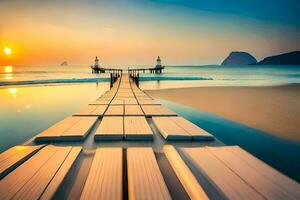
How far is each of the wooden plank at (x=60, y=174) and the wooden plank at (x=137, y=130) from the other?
2.95 feet

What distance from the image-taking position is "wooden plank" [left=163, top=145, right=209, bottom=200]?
5.65ft

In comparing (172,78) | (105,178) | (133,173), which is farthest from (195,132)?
(172,78)

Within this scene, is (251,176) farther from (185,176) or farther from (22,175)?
(22,175)

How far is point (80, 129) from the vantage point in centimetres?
354

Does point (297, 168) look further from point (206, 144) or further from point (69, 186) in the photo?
point (69, 186)

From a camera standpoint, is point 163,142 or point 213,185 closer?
point 213,185

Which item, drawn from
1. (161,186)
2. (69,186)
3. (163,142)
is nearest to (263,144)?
(163,142)

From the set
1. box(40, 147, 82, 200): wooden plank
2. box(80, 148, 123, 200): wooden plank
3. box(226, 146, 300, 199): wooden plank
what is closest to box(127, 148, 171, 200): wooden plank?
box(80, 148, 123, 200): wooden plank

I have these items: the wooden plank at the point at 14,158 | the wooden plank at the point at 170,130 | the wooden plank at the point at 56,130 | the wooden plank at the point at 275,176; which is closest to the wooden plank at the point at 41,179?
the wooden plank at the point at 14,158

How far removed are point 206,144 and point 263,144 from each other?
121 inches

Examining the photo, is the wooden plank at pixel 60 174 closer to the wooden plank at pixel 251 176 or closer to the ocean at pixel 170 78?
the wooden plank at pixel 251 176

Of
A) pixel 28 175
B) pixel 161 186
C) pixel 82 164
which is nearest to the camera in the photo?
pixel 161 186

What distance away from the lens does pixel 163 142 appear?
3.21 meters

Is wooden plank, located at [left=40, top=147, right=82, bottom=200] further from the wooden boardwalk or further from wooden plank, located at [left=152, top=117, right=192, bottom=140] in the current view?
wooden plank, located at [left=152, top=117, right=192, bottom=140]
